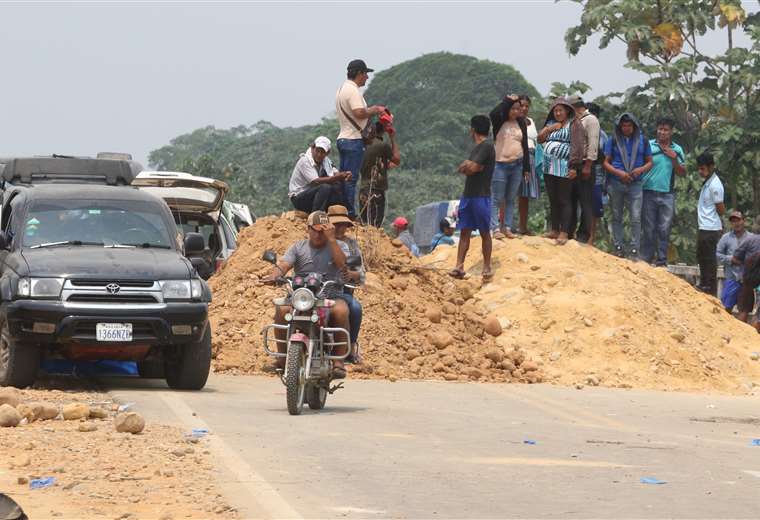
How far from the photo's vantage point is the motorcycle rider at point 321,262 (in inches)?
551

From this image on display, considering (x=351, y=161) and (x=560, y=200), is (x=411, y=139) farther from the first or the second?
(x=351, y=161)

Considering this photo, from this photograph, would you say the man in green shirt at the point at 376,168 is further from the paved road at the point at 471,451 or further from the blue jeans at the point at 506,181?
the paved road at the point at 471,451

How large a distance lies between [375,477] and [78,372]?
8.06 metres

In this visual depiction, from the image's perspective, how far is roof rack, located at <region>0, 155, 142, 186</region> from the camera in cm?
1850

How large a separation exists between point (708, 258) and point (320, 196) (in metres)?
6.49

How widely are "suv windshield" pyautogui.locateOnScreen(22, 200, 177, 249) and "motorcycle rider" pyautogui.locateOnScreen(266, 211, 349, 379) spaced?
258cm

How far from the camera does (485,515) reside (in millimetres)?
8516

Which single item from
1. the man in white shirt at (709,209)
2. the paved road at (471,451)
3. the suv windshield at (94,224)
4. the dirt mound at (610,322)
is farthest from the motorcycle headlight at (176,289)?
the man in white shirt at (709,209)

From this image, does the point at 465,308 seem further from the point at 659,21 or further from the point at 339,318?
the point at 659,21

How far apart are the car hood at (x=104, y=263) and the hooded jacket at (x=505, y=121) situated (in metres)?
→ 6.67

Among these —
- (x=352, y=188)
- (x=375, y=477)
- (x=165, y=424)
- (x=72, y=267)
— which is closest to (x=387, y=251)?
(x=352, y=188)

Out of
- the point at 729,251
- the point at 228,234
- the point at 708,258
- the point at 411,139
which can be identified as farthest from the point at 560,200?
the point at 411,139

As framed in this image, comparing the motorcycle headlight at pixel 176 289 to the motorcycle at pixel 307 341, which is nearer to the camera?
the motorcycle at pixel 307 341

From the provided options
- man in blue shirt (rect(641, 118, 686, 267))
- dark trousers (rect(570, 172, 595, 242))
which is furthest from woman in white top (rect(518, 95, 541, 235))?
man in blue shirt (rect(641, 118, 686, 267))
